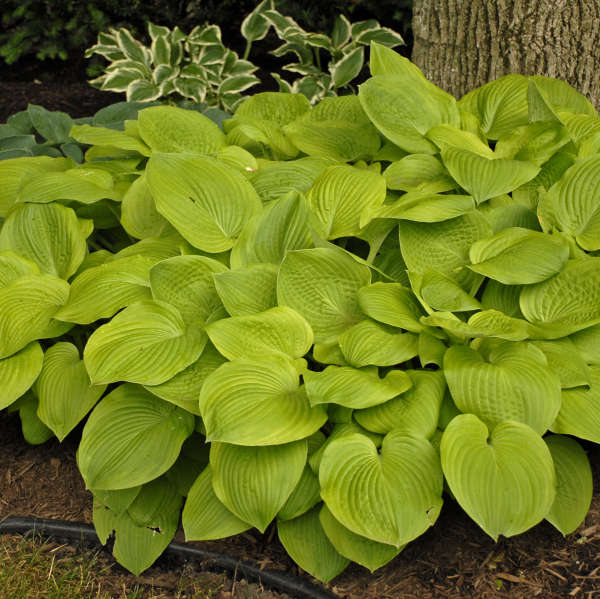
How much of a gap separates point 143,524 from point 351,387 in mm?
860

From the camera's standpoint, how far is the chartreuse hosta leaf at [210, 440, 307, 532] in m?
1.96

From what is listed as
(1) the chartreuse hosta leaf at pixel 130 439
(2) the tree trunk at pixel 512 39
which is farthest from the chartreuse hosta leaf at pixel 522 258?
(2) the tree trunk at pixel 512 39

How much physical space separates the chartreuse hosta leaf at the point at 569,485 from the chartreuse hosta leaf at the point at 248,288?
96 centimetres

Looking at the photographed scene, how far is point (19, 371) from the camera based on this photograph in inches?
90.8

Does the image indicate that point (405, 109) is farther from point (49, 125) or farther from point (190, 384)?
point (49, 125)

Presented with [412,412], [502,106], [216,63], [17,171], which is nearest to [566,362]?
[412,412]

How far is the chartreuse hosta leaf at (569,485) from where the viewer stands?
6.76 ft

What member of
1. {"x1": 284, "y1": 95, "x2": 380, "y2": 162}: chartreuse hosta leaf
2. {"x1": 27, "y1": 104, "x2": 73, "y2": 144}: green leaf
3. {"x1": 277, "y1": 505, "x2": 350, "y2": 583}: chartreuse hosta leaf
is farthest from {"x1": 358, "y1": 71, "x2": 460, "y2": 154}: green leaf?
{"x1": 27, "y1": 104, "x2": 73, "y2": 144}: green leaf

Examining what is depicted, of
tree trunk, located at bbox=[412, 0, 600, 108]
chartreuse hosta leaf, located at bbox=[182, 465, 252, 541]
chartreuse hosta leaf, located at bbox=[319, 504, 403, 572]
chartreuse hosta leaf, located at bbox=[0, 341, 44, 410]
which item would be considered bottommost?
chartreuse hosta leaf, located at bbox=[182, 465, 252, 541]

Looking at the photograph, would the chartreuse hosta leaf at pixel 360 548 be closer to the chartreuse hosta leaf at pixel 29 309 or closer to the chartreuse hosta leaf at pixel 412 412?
the chartreuse hosta leaf at pixel 412 412

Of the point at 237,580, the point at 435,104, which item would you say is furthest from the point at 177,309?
the point at 435,104

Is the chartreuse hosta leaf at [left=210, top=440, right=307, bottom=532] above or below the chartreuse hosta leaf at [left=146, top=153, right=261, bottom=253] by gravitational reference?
below

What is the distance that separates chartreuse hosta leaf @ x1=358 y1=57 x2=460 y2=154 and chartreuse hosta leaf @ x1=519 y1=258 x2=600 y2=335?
76 cm

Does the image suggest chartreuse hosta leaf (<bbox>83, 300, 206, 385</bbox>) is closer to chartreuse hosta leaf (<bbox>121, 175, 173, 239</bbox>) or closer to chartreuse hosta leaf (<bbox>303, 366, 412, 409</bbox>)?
chartreuse hosta leaf (<bbox>303, 366, 412, 409</bbox>)
